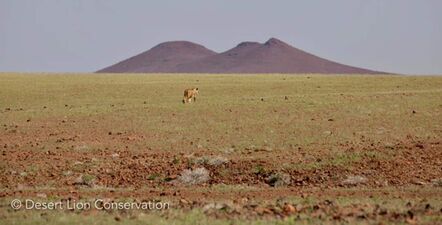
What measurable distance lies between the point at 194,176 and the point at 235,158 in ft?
8.10

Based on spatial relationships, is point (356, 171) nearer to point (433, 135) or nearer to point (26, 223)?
point (433, 135)

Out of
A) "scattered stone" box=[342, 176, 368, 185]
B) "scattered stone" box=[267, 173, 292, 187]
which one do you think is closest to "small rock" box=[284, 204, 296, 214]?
"scattered stone" box=[267, 173, 292, 187]

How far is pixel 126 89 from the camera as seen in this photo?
179ft

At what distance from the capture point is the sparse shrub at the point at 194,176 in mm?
22078

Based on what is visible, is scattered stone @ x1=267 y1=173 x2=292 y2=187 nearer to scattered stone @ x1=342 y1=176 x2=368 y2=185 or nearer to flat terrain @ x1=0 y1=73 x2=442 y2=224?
flat terrain @ x1=0 y1=73 x2=442 y2=224

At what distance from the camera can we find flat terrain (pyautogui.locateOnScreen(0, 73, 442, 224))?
14.0 m

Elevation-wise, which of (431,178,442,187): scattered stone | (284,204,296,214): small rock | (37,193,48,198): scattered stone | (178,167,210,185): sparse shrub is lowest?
(178,167,210,185): sparse shrub

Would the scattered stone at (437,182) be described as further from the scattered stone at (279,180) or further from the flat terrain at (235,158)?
the scattered stone at (279,180)

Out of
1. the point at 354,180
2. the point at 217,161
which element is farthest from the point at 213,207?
the point at 217,161

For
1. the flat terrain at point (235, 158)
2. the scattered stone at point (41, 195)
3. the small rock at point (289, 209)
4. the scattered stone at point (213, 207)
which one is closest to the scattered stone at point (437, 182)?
the flat terrain at point (235, 158)

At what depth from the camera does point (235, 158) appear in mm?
24516

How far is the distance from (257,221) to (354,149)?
42.5ft

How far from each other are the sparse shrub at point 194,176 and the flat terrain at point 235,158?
2.5 inches

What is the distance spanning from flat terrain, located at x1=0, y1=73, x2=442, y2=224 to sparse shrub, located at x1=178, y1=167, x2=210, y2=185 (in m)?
0.06
